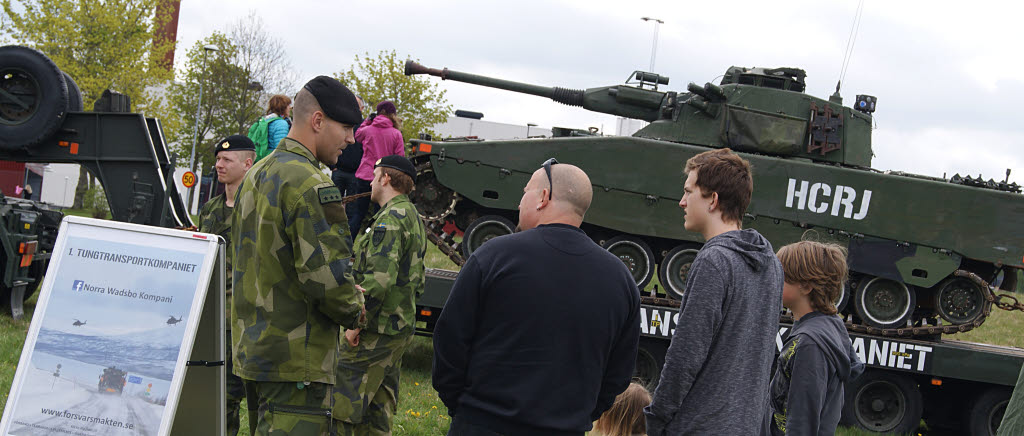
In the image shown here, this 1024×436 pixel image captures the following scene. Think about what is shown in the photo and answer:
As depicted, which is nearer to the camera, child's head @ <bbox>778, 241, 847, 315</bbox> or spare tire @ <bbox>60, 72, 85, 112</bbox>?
child's head @ <bbox>778, 241, 847, 315</bbox>

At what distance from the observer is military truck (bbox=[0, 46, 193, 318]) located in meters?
9.66

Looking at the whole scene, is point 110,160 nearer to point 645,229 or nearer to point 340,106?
point 645,229

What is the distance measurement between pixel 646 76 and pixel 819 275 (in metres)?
8.24

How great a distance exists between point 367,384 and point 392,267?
75 cm

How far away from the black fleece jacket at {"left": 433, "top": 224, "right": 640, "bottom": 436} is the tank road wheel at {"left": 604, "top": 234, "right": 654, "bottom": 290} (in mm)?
7509

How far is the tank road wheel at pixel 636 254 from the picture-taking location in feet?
35.4

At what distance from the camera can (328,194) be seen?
3.71m

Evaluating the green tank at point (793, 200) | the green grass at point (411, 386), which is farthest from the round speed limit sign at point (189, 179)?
the green tank at point (793, 200)

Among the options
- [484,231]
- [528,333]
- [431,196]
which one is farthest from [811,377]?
[431,196]

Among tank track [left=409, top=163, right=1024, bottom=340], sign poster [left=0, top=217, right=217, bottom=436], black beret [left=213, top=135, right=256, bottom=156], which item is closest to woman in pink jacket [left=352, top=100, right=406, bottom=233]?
tank track [left=409, top=163, right=1024, bottom=340]

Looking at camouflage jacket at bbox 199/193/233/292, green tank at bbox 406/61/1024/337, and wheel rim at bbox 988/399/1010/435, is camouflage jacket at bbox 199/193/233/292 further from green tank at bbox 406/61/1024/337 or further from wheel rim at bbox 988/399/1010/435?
wheel rim at bbox 988/399/1010/435

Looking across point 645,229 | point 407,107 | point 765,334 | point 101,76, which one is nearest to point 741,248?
point 765,334

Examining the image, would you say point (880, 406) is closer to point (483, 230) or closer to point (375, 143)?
point (483, 230)

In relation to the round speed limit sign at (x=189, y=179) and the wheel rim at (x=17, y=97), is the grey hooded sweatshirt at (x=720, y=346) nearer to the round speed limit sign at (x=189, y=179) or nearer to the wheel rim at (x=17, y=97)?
the wheel rim at (x=17, y=97)
